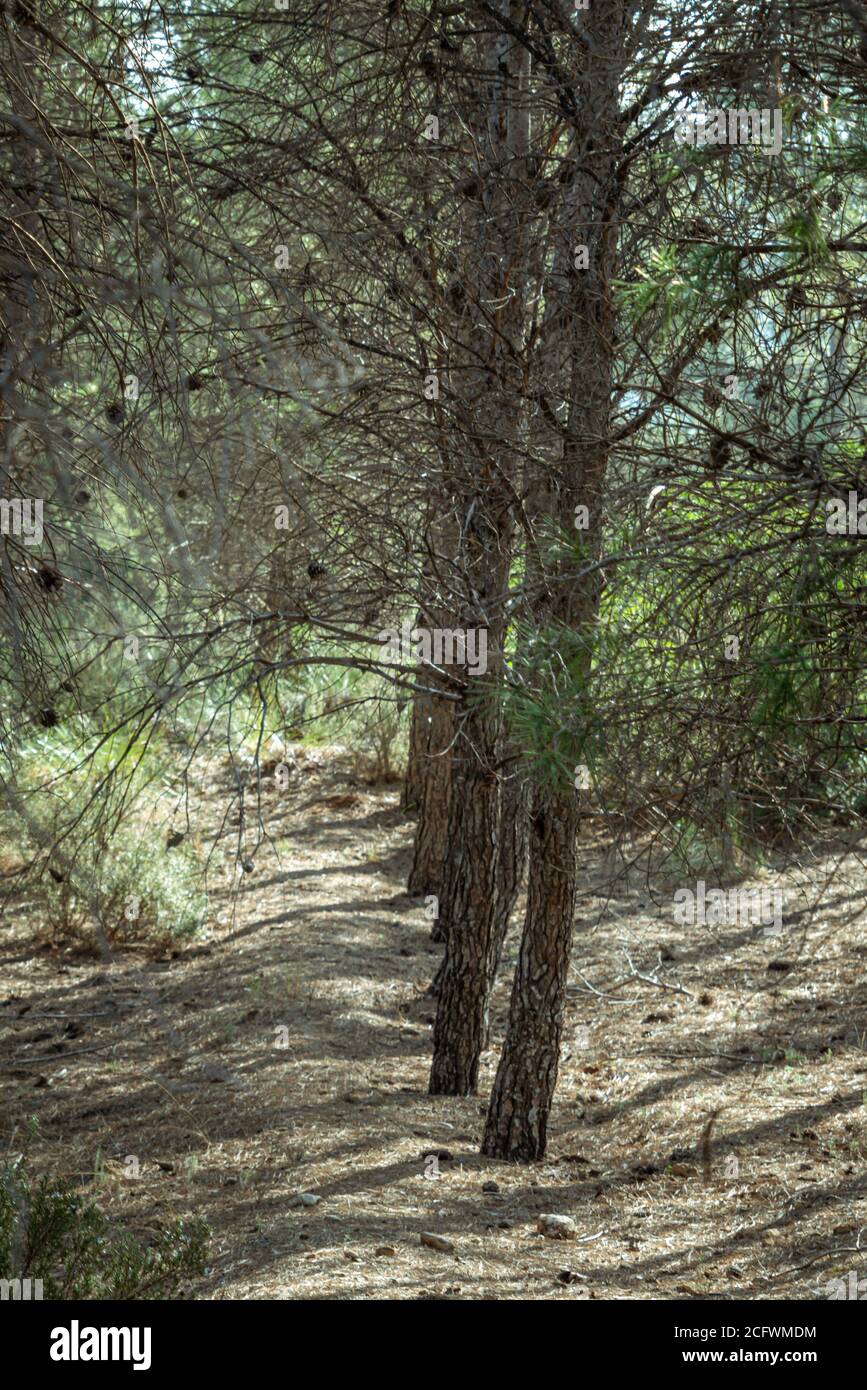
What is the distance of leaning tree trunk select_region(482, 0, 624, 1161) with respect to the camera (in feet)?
14.9

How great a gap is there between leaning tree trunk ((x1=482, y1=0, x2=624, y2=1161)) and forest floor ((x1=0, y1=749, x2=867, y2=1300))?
13.9 inches

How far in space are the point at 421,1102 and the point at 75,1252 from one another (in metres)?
2.87

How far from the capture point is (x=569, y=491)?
4.94 meters

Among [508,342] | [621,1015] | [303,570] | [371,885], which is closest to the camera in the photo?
[508,342]

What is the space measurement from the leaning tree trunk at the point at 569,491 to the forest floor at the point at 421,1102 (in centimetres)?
35

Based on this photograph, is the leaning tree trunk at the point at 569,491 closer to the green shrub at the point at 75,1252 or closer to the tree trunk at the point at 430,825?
the green shrub at the point at 75,1252

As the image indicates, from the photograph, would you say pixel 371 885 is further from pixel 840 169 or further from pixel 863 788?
pixel 840 169

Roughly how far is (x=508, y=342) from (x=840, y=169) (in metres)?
1.70

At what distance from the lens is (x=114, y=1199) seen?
5207 millimetres

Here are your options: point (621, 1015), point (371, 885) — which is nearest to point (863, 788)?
point (621, 1015)

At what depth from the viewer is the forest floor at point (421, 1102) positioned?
14.8 feet

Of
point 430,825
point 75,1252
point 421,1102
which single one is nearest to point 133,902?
point 430,825

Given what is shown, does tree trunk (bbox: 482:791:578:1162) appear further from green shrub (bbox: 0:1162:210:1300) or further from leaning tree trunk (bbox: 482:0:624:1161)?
green shrub (bbox: 0:1162:210:1300)

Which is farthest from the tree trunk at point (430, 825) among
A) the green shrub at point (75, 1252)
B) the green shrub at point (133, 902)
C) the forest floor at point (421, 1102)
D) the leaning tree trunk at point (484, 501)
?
the green shrub at point (75, 1252)
